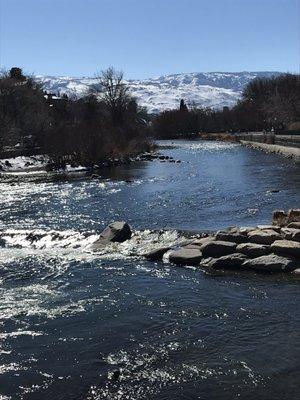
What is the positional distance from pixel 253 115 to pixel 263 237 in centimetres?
10465

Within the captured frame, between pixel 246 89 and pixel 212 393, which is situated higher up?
pixel 246 89

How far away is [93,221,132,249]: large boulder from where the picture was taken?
17000 mm

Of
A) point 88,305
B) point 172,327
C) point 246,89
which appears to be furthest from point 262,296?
point 246,89

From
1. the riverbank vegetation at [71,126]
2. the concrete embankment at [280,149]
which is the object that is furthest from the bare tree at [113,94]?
the concrete embankment at [280,149]

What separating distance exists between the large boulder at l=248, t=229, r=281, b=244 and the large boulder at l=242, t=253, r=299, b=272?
0.98 meters

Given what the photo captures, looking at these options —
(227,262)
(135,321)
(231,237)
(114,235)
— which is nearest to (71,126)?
(114,235)

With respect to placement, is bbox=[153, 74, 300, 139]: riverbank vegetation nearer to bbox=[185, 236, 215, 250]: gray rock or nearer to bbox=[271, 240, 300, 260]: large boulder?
bbox=[185, 236, 215, 250]: gray rock

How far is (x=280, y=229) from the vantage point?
51.0 ft

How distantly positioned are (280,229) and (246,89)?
119991 mm

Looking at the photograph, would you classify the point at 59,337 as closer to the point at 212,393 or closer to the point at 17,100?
the point at 212,393

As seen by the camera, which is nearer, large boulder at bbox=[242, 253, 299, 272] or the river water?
the river water

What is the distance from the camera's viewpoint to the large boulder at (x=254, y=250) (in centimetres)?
1398

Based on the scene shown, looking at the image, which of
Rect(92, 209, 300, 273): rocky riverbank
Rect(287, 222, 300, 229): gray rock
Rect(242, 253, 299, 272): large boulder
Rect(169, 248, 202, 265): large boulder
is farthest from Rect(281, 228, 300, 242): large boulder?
Rect(169, 248, 202, 265): large boulder

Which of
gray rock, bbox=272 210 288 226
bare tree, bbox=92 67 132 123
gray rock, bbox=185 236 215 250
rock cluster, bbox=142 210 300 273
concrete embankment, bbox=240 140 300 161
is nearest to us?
rock cluster, bbox=142 210 300 273
